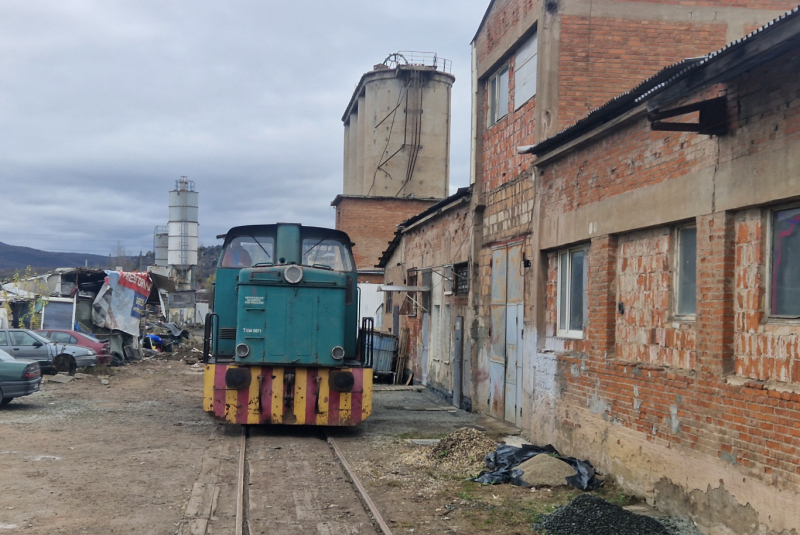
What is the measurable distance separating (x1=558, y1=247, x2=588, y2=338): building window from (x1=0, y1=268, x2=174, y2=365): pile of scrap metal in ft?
67.6

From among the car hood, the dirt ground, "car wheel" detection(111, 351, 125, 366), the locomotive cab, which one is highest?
the locomotive cab

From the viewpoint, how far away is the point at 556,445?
1050 centimetres

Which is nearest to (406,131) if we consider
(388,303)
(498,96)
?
(388,303)

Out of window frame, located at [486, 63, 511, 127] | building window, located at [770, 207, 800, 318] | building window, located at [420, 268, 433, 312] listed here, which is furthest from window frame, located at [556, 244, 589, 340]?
building window, located at [420, 268, 433, 312]

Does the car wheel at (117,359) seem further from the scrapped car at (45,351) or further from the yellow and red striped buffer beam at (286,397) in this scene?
the yellow and red striped buffer beam at (286,397)

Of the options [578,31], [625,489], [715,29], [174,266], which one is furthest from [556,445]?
[174,266]

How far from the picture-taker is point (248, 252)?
12.5 m

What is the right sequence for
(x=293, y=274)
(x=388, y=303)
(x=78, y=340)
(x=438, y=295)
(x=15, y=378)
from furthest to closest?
(x=388, y=303) < (x=78, y=340) < (x=438, y=295) < (x=15, y=378) < (x=293, y=274)

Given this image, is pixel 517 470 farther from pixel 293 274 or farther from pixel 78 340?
pixel 78 340

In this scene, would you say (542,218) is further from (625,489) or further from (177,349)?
(177,349)

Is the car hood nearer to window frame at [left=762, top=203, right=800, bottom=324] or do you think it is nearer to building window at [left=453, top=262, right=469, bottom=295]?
building window at [left=453, top=262, right=469, bottom=295]

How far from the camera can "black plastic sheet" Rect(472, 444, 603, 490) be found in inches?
337

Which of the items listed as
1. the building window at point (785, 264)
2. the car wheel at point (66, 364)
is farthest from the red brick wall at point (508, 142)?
the car wheel at point (66, 364)

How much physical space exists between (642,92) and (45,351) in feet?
61.1
